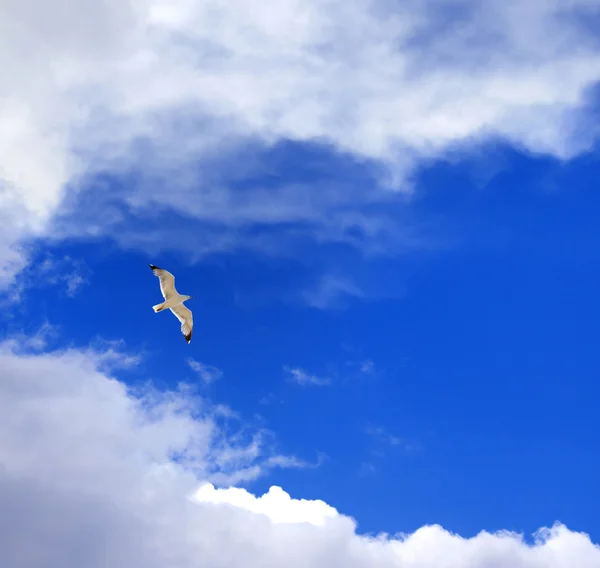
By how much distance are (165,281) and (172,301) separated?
2747 millimetres

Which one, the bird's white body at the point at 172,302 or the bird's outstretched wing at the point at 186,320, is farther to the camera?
the bird's outstretched wing at the point at 186,320

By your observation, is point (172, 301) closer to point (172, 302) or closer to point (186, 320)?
point (172, 302)

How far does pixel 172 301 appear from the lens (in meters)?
95.1

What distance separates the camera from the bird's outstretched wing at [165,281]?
9344 cm

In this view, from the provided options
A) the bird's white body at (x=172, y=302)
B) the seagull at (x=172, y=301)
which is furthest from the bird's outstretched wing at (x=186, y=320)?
the bird's white body at (x=172, y=302)

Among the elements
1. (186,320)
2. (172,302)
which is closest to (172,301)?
(172,302)

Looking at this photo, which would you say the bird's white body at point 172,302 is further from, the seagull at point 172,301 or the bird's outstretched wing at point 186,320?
the bird's outstretched wing at point 186,320

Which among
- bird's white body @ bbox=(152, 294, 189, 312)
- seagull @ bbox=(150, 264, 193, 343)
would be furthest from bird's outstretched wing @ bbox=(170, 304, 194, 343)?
bird's white body @ bbox=(152, 294, 189, 312)

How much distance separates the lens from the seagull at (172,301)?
9350 cm

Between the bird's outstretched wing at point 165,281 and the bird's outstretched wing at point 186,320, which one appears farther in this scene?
the bird's outstretched wing at point 186,320

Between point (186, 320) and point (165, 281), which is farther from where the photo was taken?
point (186, 320)

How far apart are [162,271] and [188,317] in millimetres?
8088

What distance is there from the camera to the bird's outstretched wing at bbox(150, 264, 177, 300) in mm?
93438

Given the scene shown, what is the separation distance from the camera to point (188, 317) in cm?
9900
